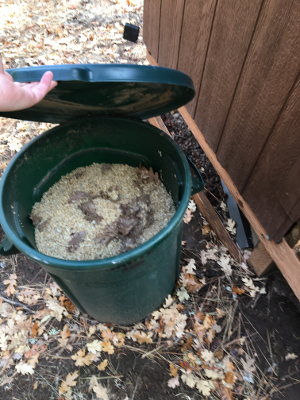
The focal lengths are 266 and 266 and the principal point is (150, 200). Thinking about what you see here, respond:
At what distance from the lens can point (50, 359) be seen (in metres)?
1.87

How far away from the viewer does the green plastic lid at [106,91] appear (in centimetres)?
101

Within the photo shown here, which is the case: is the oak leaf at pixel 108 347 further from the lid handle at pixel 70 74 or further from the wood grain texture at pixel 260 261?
the lid handle at pixel 70 74

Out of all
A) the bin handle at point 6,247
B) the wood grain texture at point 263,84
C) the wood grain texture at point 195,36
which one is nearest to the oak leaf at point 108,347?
the bin handle at point 6,247

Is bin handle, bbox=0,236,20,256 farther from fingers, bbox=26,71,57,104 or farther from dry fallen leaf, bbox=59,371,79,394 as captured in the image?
dry fallen leaf, bbox=59,371,79,394

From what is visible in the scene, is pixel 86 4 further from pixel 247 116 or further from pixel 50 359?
pixel 50 359

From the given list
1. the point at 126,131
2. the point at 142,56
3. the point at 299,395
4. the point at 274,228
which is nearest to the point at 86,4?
the point at 142,56

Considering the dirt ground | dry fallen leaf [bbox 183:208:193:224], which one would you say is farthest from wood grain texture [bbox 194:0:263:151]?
the dirt ground

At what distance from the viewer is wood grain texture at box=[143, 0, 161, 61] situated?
2.60m

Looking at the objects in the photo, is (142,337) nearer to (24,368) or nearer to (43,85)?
(24,368)

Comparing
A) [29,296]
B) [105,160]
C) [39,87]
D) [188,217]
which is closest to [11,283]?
[29,296]

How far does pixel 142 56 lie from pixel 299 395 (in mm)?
4316

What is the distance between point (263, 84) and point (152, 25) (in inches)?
76.2

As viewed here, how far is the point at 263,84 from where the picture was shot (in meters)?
1.42

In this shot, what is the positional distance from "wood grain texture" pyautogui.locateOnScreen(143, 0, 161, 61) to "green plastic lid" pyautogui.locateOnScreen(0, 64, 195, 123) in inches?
56.6
